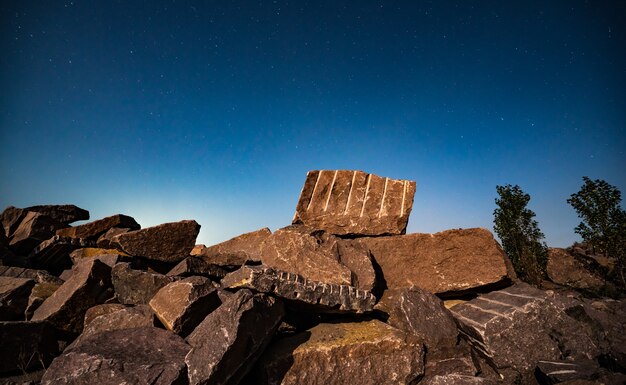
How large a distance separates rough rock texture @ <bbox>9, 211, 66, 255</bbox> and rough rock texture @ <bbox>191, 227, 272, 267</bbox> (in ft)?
11.3

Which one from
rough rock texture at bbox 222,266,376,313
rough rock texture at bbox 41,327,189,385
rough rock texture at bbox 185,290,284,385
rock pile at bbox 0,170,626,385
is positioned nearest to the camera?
rough rock texture at bbox 41,327,189,385

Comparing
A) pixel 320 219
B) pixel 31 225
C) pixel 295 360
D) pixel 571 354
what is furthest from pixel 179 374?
pixel 31 225

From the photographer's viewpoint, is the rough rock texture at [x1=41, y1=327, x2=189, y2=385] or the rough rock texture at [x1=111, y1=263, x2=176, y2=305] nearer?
the rough rock texture at [x1=41, y1=327, x2=189, y2=385]

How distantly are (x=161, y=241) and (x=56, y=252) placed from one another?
2.17 metres

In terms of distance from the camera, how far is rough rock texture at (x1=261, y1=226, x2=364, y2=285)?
3.75m

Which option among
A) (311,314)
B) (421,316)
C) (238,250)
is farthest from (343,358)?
(238,250)

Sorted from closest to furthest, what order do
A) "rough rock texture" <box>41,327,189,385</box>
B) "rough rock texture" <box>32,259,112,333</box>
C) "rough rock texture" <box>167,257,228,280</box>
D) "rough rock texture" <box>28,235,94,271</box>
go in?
1. "rough rock texture" <box>41,327,189,385</box>
2. "rough rock texture" <box>32,259,112,333</box>
3. "rough rock texture" <box>167,257,228,280</box>
4. "rough rock texture" <box>28,235,94,271</box>

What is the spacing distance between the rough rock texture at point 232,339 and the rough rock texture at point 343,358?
248 millimetres

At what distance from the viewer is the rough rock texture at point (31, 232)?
5.82 metres

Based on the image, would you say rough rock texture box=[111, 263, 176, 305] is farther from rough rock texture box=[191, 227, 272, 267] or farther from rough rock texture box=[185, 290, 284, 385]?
rough rock texture box=[185, 290, 284, 385]

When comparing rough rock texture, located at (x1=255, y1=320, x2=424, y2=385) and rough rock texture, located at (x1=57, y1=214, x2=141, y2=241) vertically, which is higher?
rough rock texture, located at (x1=57, y1=214, x2=141, y2=241)

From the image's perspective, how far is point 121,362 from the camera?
7.74ft

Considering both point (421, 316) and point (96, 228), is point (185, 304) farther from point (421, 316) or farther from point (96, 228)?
point (96, 228)

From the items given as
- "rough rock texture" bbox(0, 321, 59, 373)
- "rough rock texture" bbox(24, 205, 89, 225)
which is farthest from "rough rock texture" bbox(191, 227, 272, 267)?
"rough rock texture" bbox(24, 205, 89, 225)
